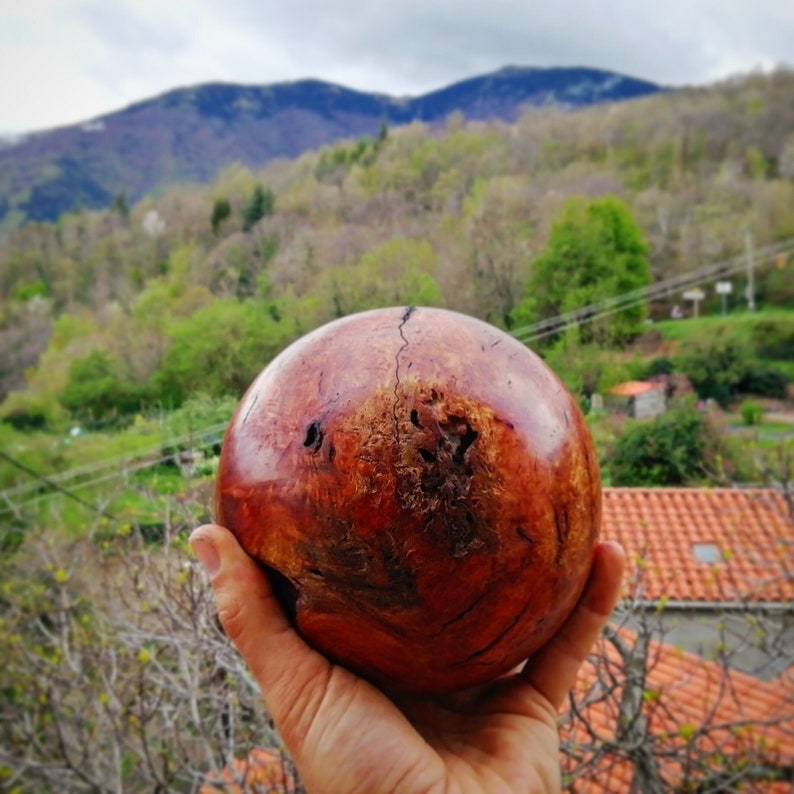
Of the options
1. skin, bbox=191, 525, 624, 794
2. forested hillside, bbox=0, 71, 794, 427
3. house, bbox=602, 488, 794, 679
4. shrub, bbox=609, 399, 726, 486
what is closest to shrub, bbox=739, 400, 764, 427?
shrub, bbox=609, 399, 726, 486

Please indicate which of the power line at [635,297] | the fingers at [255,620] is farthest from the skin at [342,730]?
the power line at [635,297]

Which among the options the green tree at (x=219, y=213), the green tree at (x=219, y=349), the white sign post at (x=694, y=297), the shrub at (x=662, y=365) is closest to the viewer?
the green tree at (x=219, y=349)

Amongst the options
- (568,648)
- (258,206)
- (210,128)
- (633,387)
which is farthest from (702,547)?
(210,128)

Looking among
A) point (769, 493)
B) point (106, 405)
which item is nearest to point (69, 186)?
point (106, 405)

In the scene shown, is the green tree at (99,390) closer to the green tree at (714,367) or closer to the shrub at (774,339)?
the green tree at (714,367)

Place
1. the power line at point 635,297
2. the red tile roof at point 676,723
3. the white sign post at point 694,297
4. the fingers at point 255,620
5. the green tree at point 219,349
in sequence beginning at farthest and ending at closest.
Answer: the white sign post at point 694,297
the power line at point 635,297
the green tree at point 219,349
the red tile roof at point 676,723
the fingers at point 255,620

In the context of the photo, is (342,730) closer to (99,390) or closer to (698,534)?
(698,534)

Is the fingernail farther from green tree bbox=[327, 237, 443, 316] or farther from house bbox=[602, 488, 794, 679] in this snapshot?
house bbox=[602, 488, 794, 679]
